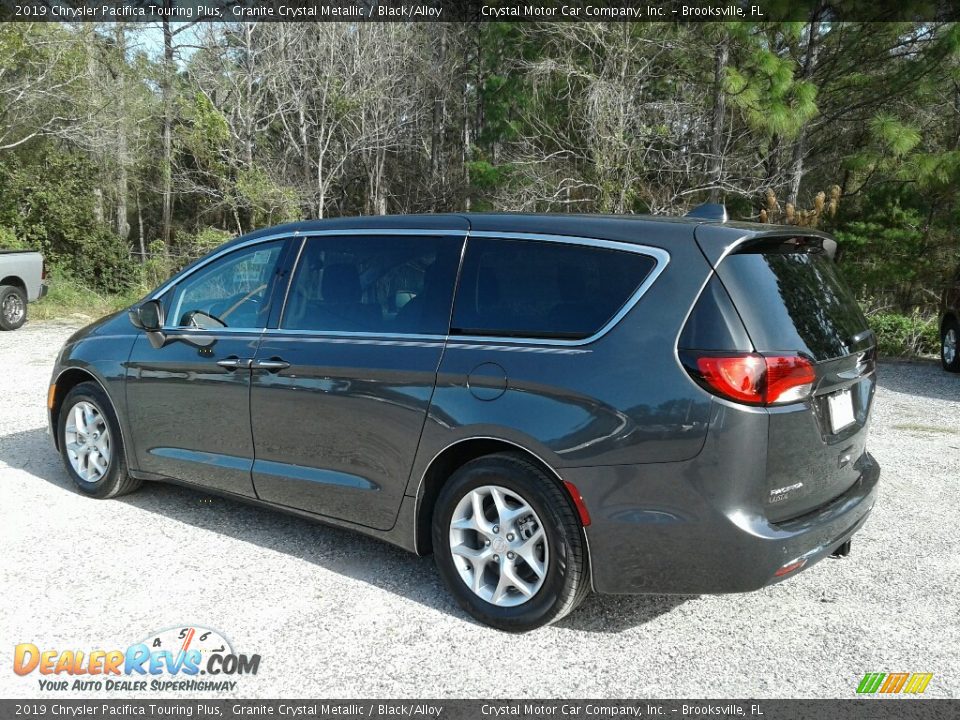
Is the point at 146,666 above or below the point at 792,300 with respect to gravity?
below

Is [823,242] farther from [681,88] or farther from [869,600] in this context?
[681,88]

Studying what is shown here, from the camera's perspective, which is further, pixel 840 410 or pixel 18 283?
pixel 18 283

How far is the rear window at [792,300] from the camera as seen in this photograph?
131 inches

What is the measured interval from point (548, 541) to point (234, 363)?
2.05m

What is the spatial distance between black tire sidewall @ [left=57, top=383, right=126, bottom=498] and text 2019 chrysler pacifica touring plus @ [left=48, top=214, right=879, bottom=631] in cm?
90

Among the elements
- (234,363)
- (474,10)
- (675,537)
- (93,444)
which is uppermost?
(474,10)

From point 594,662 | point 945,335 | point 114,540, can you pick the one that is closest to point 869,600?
point 594,662

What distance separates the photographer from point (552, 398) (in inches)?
137

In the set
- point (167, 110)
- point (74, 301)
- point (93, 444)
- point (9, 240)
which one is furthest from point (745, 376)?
point (167, 110)

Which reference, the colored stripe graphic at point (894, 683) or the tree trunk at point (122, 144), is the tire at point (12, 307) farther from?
A: the colored stripe graphic at point (894, 683)

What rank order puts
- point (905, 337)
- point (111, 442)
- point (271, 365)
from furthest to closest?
point (905, 337) → point (111, 442) → point (271, 365)

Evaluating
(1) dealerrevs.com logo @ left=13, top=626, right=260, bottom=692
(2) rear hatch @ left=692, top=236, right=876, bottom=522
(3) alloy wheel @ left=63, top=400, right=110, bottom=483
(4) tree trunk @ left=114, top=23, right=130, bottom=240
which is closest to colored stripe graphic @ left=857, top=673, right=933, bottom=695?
(2) rear hatch @ left=692, top=236, right=876, bottom=522

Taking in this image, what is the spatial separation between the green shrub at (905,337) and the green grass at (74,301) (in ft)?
50.0

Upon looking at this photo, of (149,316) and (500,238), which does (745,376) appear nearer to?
(500,238)
